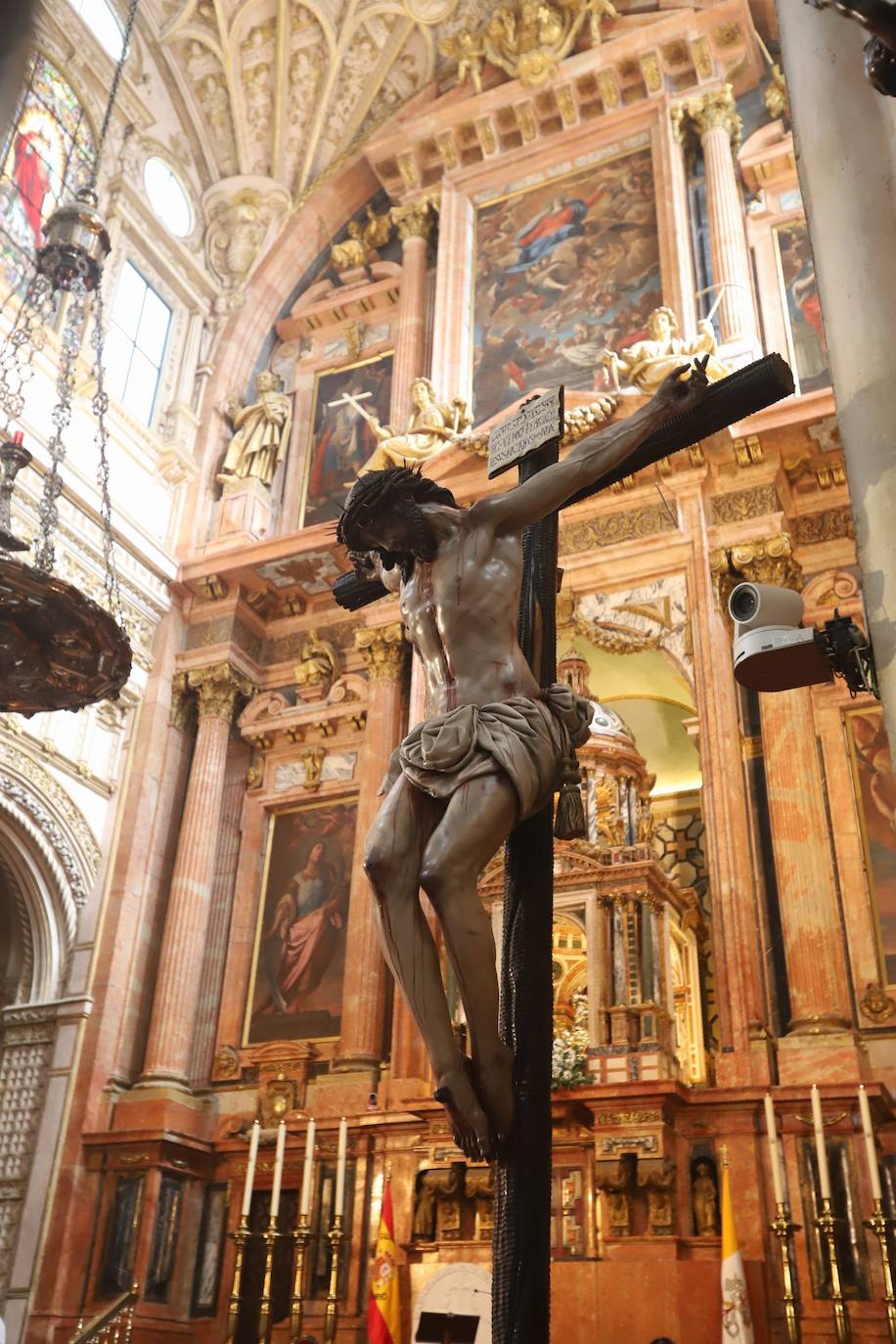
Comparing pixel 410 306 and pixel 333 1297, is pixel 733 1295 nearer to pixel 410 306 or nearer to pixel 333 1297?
pixel 333 1297

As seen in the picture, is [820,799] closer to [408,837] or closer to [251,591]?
[251,591]

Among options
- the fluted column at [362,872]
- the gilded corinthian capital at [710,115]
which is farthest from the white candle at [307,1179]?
the gilded corinthian capital at [710,115]

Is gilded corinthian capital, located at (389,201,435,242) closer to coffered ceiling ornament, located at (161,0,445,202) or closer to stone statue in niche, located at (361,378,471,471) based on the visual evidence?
coffered ceiling ornament, located at (161,0,445,202)

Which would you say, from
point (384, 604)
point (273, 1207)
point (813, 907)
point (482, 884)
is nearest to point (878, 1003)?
point (813, 907)

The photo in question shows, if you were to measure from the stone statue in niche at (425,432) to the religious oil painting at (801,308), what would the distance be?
3.41 metres

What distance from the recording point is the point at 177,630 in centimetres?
1401

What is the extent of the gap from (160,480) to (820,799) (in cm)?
807

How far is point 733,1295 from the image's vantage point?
7.69m

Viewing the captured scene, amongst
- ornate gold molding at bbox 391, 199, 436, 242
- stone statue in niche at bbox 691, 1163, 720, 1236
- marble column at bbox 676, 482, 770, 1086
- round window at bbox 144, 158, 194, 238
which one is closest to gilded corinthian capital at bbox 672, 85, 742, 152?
ornate gold molding at bbox 391, 199, 436, 242

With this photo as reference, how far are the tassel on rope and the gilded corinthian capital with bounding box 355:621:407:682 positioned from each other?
9658 mm

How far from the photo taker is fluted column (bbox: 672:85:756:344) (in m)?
13.0

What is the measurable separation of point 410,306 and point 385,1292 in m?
10.8

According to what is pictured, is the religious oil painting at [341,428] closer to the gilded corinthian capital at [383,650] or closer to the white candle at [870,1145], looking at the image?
the gilded corinthian capital at [383,650]

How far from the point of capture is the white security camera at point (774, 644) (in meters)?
3.96
